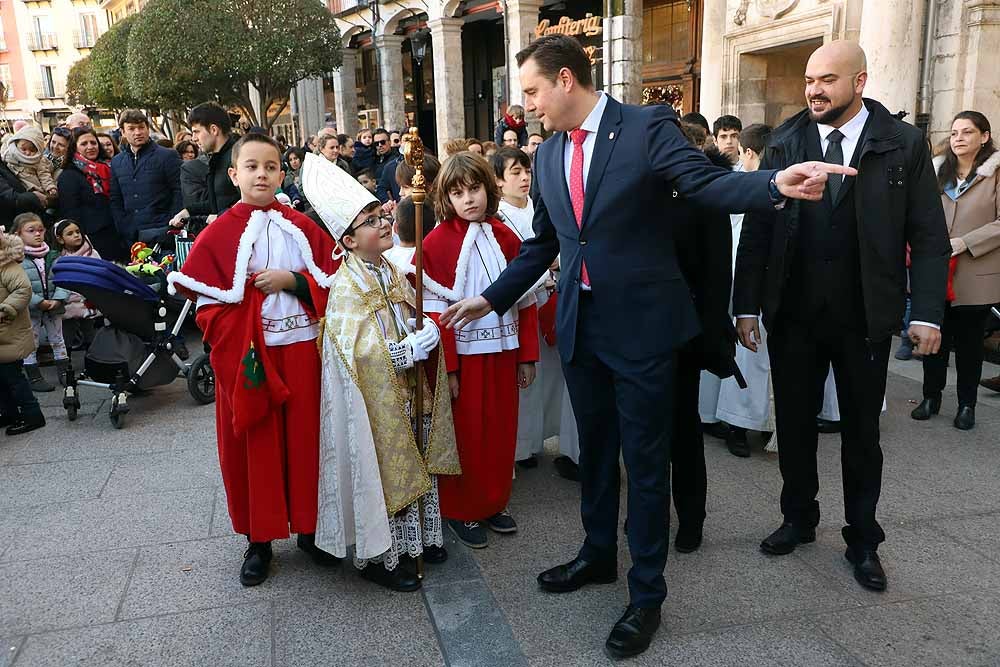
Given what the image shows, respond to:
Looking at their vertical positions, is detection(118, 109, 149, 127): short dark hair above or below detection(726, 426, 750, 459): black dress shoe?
above

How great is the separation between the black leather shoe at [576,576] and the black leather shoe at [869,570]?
981 millimetres

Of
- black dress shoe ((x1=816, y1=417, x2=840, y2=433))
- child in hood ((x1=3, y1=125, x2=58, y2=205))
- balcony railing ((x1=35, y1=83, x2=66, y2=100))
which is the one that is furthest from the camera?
balcony railing ((x1=35, y1=83, x2=66, y2=100))

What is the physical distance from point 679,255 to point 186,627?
7.81 feet

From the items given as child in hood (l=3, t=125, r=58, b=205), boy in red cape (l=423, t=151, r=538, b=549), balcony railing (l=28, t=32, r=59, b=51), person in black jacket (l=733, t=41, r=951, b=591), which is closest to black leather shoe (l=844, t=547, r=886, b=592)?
person in black jacket (l=733, t=41, r=951, b=591)

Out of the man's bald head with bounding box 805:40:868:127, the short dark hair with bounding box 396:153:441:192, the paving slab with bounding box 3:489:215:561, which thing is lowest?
the paving slab with bounding box 3:489:215:561

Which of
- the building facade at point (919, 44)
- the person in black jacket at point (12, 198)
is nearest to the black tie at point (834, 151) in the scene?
the building facade at point (919, 44)

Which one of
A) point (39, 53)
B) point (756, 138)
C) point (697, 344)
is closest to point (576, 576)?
point (697, 344)

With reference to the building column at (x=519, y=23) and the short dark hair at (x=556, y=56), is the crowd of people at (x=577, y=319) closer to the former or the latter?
the short dark hair at (x=556, y=56)

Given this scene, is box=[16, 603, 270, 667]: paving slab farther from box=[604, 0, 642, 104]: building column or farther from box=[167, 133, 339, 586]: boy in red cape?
box=[604, 0, 642, 104]: building column

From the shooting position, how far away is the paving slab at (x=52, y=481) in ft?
14.3

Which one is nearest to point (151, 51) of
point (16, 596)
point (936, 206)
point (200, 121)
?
point (200, 121)

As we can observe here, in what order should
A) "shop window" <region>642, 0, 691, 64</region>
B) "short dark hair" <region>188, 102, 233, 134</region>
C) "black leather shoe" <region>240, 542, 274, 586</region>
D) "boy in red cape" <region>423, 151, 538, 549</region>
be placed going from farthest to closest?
"shop window" <region>642, 0, 691, 64</region>
"short dark hair" <region>188, 102, 233, 134</region>
"boy in red cape" <region>423, 151, 538, 549</region>
"black leather shoe" <region>240, 542, 274, 586</region>

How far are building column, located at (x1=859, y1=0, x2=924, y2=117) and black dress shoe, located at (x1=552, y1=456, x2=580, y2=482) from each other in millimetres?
5190

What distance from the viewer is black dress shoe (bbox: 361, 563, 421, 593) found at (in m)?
3.28
